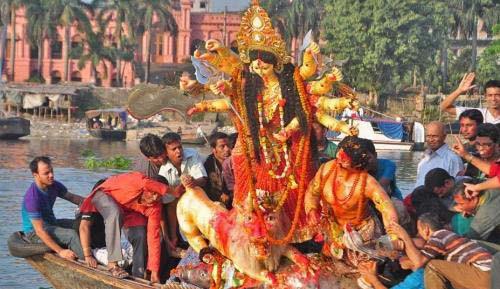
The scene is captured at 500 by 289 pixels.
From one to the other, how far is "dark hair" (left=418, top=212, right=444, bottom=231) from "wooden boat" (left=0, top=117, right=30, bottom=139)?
4109 centimetres

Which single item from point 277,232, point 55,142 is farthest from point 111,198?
point 55,142

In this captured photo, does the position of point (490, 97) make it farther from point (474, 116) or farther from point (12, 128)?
point (12, 128)

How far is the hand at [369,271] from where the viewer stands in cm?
775

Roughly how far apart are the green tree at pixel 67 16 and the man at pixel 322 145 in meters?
53.6

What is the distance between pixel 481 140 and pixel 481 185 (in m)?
0.73

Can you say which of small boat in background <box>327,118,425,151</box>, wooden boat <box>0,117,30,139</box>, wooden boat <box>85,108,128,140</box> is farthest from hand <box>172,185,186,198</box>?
wooden boat <box>85,108,128,140</box>

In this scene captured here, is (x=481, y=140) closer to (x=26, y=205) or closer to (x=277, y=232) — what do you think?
(x=277, y=232)

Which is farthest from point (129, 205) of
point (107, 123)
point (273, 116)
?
point (107, 123)

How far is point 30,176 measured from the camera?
2847 centimetres

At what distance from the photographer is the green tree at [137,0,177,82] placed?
64.9m

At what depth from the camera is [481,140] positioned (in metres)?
8.27

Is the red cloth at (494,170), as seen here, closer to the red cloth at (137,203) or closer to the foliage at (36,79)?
the red cloth at (137,203)

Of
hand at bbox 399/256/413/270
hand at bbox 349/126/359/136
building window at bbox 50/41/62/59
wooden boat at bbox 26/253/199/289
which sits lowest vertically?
wooden boat at bbox 26/253/199/289

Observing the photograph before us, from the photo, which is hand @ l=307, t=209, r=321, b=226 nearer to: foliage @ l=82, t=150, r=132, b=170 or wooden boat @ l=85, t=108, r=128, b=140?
foliage @ l=82, t=150, r=132, b=170
